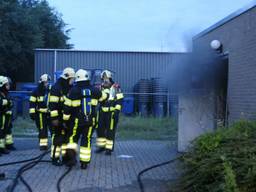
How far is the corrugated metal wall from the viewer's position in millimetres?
28141

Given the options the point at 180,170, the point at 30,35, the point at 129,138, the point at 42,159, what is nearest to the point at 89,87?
the point at 42,159

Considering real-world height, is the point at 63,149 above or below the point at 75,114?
below

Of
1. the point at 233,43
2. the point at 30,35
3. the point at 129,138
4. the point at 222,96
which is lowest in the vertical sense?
the point at 129,138

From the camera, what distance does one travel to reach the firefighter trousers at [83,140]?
1001cm

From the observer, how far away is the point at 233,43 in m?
11.7

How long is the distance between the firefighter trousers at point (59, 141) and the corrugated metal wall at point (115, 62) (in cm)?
1759

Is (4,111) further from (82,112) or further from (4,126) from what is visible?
(82,112)

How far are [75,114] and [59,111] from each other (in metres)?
0.75

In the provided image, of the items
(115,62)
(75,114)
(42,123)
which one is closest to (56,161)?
(75,114)

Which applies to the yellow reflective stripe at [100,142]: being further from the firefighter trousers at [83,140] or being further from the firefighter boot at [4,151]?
the firefighter trousers at [83,140]

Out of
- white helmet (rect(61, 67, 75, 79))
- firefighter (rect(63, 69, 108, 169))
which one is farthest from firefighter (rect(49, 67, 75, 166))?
firefighter (rect(63, 69, 108, 169))

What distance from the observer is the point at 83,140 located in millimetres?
9992

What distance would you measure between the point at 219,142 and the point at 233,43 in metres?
5.10

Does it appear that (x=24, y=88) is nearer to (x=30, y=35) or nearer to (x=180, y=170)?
(x=30, y=35)
